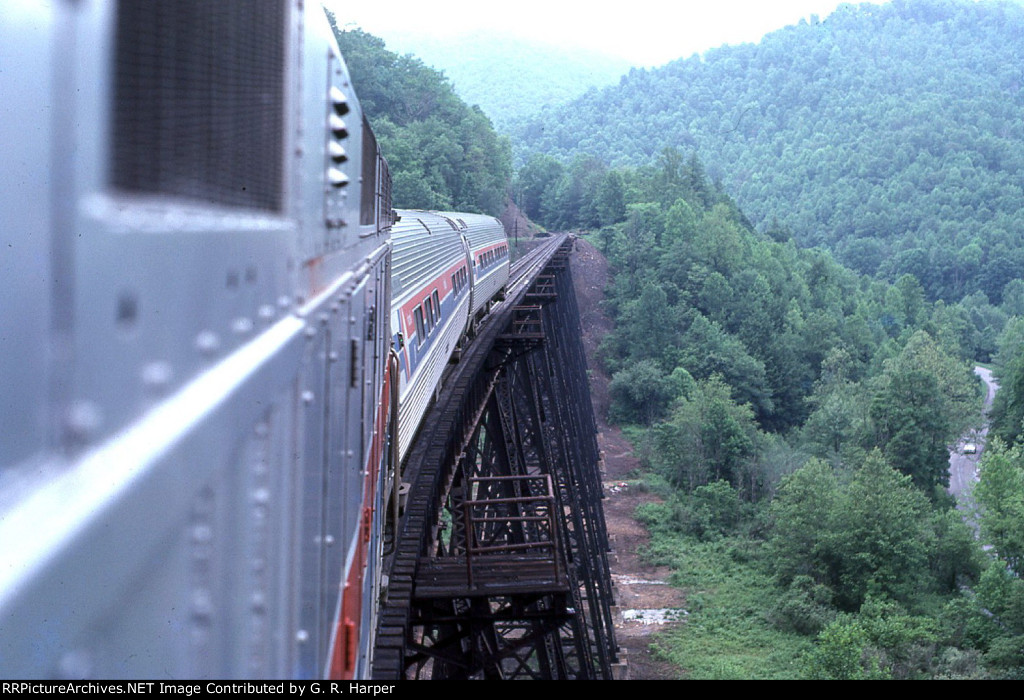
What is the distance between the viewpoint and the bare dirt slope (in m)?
19.0

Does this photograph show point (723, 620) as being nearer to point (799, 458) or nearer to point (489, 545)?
point (489, 545)

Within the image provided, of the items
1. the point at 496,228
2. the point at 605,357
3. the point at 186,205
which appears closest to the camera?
the point at 186,205

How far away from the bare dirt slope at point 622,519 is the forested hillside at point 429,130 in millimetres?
7054

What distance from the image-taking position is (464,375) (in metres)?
10.4

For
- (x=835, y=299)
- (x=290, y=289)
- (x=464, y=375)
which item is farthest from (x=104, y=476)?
(x=835, y=299)

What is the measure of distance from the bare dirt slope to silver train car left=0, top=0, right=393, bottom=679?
664 inches

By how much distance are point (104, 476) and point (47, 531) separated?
0.08m

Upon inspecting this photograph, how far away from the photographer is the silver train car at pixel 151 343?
0.63 metres

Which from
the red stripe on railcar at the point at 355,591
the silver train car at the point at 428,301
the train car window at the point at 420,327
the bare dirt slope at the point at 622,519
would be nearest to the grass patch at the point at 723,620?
the bare dirt slope at the point at 622,519

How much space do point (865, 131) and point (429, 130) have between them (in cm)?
8424

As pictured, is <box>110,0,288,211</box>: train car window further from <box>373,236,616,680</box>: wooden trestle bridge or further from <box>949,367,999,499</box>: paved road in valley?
<box>949,367,999,499</box>: paved road in valley

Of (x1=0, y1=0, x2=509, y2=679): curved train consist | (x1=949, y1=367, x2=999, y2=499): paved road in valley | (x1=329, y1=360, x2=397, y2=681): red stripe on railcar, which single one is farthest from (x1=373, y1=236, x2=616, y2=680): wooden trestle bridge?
(x1=949, y1=367, x2=999, y2=499): paved road in valley

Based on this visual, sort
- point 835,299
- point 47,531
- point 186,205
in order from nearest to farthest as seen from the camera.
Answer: point 47,531 → point 186,205 → point 835,299
